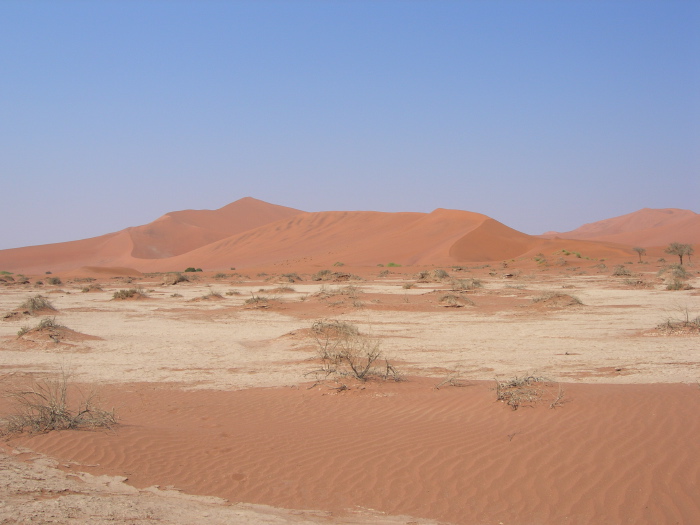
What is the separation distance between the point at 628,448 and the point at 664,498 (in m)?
1.13

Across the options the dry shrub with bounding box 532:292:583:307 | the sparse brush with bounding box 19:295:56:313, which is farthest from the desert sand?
the dry shrub with bounding box 532:292:583:307

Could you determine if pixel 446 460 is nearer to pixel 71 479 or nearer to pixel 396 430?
pixel 396 430

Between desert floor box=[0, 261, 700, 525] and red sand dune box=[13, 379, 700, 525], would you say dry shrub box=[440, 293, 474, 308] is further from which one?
red sand dune box=[13, 379, 700, 525]

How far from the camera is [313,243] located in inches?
3735

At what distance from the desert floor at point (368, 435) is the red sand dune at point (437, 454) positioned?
0.02m

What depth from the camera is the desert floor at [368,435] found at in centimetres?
520

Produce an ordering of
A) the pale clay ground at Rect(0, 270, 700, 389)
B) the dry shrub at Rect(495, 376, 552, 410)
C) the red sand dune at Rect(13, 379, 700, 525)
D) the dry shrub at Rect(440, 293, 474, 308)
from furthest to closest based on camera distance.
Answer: the dry shrub at Rect(440, 293, 474, 308), the pale clay ground at Rect(0, 270, 700, 389), the dry shrub at Rect(495, 376, 552, 410), the red sand dune at Rect(13, 379, 700, 525)

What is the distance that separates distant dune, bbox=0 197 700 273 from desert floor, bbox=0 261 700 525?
53535mm

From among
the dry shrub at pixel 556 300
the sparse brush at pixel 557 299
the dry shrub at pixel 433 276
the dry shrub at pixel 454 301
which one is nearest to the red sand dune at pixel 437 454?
the dry shrub at pixel 556 300

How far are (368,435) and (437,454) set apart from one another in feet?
3.51

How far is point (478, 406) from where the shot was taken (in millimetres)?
8266

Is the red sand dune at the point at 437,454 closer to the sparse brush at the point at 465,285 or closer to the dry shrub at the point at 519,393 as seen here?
the dry shrub at the point at 519,393

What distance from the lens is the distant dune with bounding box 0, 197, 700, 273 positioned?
74.8m

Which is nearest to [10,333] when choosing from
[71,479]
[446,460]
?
[71,479]
